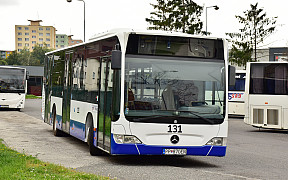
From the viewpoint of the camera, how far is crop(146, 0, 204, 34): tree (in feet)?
166

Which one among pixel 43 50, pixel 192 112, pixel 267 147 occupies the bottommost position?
pixel 267 147

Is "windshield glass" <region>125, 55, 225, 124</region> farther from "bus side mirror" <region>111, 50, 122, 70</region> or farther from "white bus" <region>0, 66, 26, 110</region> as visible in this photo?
"white bus" <region>0, 66, 26, 110</region>

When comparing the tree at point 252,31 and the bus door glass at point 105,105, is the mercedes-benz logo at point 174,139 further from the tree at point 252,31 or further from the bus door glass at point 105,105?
the tree at point 252,31

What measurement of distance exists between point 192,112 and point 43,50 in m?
163

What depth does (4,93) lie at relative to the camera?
122 ft

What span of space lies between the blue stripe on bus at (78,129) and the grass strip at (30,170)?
3.19 metres

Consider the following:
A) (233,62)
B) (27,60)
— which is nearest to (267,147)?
(233,62)

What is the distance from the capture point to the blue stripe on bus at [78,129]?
15.0m

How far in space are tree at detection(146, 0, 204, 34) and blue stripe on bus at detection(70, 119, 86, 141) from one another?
1368 inches

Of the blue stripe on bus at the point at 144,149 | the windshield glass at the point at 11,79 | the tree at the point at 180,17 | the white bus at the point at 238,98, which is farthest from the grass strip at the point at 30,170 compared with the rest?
the tree at the point at 180,17

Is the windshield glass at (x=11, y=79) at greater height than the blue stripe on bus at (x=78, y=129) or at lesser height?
greater

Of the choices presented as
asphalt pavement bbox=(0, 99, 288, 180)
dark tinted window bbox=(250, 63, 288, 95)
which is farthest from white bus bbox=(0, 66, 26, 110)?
asphalt pavement bbox=(0, 99, 288, 180)

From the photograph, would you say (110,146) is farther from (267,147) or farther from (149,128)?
(267,147)

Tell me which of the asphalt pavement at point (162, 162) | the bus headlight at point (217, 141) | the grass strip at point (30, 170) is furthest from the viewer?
the bus headlight at point (217, 141)
